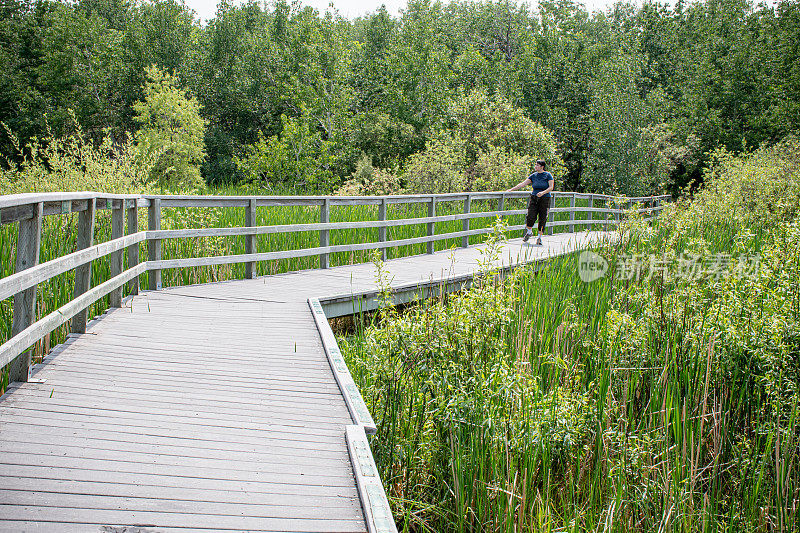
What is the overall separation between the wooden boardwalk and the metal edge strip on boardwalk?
5cm

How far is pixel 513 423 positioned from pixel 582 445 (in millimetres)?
692

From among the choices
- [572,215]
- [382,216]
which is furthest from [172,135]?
[382,216]

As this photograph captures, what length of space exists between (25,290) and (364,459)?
2.49 meters

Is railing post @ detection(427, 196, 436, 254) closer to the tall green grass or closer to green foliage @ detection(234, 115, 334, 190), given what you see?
the tall green grass

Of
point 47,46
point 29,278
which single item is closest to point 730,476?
Result: point 29,278

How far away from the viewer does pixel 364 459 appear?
10.9 ft

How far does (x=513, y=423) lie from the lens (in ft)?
12.9

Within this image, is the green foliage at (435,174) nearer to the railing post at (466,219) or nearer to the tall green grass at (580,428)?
the railing post at (466,219)

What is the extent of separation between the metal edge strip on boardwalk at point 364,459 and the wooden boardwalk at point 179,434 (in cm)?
5

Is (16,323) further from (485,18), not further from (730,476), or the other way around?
(485,18)

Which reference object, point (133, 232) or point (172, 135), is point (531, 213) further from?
point (172, 135)

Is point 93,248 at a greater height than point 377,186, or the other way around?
point 377,186

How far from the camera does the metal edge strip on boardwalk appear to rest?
2.76 metres

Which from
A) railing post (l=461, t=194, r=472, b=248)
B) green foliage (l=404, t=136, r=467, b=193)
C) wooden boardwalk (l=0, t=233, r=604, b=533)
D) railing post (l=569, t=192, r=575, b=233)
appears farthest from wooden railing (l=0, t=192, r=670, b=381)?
green foliage (l=404, t=136, r=467, b=193)
